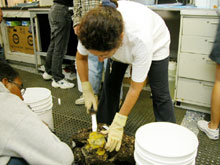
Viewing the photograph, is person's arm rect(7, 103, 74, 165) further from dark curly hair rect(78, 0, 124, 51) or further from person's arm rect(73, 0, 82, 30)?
person's arm rect(73, 0, 82, 30)

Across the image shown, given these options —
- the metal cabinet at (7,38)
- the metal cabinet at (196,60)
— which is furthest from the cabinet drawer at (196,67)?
the metal cabinet at (7,38)

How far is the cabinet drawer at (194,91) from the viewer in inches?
75.0

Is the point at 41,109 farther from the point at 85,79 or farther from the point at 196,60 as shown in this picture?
the point at 196,60

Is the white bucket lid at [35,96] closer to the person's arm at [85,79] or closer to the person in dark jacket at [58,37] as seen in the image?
the person's arm at [85,79]

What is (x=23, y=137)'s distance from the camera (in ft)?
2.53

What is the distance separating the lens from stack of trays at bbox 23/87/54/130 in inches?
55.7

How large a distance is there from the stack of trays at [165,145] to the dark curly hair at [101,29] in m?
0.40

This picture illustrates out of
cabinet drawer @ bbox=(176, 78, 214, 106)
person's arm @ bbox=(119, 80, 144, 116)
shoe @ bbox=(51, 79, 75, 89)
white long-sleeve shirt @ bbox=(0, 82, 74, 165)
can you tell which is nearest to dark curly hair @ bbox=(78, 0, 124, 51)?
person's arm @ bbox=(119, 80, 144, 116)

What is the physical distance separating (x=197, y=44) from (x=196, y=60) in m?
0.13

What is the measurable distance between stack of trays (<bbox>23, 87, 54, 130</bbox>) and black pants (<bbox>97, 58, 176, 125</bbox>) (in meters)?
0.36

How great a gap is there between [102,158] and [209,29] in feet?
4.28

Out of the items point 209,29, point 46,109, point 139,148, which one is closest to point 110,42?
point 139,148

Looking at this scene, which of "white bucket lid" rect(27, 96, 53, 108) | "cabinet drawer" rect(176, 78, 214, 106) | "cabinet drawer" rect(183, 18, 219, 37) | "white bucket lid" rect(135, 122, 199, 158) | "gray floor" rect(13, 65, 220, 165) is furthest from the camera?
"cabinet drawer" rect(176, 78, 214, 106)

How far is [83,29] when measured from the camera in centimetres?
88
